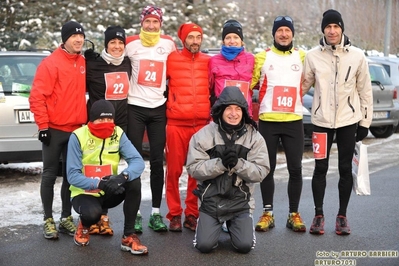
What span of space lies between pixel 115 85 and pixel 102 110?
0.51 meters

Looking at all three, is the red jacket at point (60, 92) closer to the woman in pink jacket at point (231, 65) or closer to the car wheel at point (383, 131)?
the woman in pink jacket at point (231, 65)

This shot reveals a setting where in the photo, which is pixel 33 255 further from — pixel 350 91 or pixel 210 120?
pixel 350 91

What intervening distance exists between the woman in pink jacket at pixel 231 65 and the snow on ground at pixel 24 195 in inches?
84.5

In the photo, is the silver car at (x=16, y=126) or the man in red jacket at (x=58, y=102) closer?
the man in red jacket at (x=58, y=102)

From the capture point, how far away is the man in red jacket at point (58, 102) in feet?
22.0

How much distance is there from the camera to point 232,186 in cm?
653

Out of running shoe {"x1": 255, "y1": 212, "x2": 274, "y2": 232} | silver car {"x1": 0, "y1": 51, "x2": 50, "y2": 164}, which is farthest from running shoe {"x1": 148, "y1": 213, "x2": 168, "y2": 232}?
silver car {"x1": 0, "y1": 51, "x2": 50, "y2": 164}

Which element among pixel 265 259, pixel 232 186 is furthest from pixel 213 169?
pixel 265 259

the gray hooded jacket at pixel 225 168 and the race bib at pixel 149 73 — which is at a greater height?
the race bib at pixel 149 73

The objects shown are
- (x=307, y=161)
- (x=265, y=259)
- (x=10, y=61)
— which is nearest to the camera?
(x=265, y=259)

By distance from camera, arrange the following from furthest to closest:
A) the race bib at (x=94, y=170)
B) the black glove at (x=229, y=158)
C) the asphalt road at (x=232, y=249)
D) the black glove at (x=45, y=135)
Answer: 1. the black glove at (x=45, y=135)
2. the race bib at (x=94, y=170)
3. the black glove at (x=229, y=158)
4. the asphalt road at (x=232, y=249)

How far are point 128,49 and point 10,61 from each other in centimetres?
298

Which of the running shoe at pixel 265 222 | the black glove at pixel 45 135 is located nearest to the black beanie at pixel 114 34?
the black glove at pixel 45 135

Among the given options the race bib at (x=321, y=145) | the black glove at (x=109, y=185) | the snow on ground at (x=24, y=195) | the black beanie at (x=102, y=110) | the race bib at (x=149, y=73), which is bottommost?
the snow on ground at (x=24, y=195)
